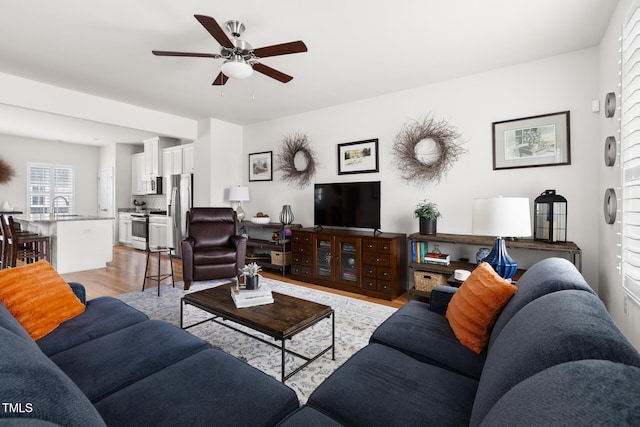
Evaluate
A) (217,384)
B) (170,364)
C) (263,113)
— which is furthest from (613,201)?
(263,113)

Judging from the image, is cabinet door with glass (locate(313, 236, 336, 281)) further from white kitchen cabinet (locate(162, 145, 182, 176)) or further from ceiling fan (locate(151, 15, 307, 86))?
white kitchen cabinet (locate(162, 145, 182, 176))

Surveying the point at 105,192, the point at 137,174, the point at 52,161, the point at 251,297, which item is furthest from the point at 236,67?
the point at 52,161

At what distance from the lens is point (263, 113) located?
5086 millimetres

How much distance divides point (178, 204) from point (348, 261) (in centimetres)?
379

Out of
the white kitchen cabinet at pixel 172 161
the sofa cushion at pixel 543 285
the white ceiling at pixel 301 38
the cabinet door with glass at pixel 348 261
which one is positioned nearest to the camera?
the sofa cushion at pixel 543 285

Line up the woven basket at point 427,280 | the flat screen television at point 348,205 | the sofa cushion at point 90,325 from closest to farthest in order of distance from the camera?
the sofa cushion at point 90,325, the woven basket at point 427,280, the flat screen television at point 348,205

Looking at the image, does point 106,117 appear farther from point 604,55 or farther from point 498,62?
point 604,55

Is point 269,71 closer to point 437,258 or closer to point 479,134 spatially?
point 479,134

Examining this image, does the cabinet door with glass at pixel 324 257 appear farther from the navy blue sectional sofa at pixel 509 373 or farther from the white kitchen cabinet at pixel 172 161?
the white kitchen cabinet at pixel 172 161

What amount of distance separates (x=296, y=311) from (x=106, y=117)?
4.22 m

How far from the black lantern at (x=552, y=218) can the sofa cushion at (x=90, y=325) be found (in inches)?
136

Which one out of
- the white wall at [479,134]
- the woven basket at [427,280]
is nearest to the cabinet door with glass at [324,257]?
the white wall at [479,134]

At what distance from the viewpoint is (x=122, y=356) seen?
142cm

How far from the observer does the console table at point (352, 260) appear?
370 centimetres
